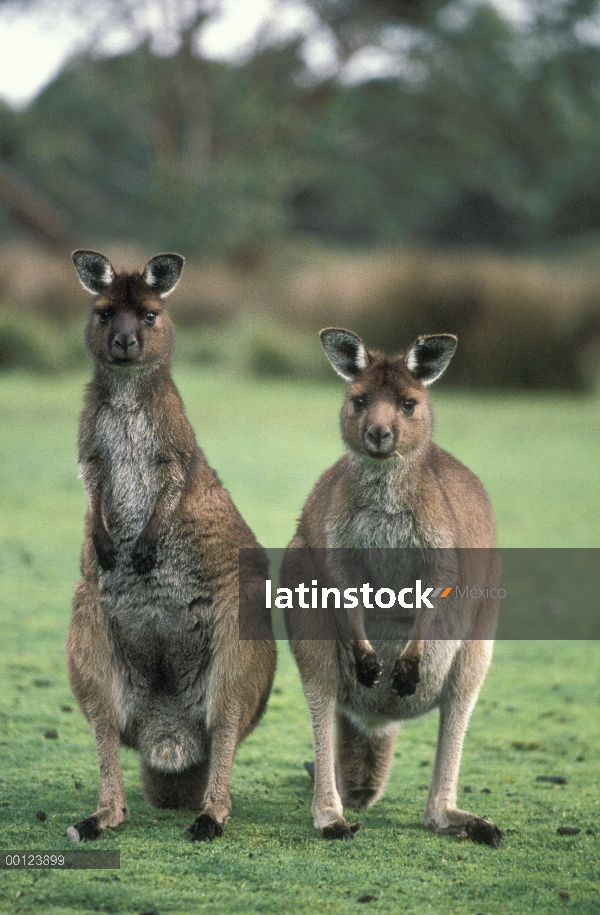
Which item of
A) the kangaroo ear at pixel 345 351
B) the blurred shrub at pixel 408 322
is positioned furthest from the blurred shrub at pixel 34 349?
the kangaroo ear at pixel 345 351

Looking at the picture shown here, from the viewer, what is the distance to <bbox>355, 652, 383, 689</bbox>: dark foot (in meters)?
2.95

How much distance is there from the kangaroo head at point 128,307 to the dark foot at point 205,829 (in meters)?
1.16

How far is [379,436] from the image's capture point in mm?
3023

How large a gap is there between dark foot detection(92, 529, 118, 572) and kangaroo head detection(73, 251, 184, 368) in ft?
1.47

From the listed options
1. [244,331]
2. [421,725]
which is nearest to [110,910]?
[421,725]

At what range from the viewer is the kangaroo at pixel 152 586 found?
3062mm

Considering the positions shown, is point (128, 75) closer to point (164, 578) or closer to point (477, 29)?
point (477, 29)

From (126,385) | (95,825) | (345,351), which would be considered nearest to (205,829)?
(95,825)

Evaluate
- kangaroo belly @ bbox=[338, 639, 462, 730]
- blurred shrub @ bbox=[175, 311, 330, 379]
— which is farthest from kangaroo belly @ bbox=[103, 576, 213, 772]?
blurred shrub @ bbox=[175, 311, 330, 379]

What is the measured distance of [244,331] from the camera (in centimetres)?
1802

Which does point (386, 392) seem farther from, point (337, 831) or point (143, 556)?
point (337, 831)

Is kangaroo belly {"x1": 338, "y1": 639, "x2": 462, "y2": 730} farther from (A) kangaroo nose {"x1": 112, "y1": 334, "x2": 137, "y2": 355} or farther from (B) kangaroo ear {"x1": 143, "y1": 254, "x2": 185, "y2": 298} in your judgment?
(B) kangaroo ear {"x1": 143, "y1": 254, "x2": 185, "y2": 298}

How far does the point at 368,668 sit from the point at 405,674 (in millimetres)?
92

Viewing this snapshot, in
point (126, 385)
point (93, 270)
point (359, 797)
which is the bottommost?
point (359, 797)
